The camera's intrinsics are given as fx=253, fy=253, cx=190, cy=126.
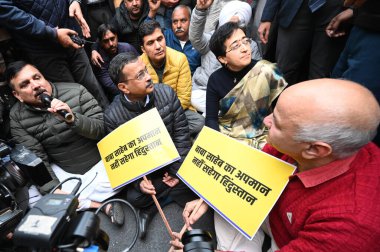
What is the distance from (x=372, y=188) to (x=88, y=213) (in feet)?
3.19

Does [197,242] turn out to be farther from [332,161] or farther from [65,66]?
[65,66]

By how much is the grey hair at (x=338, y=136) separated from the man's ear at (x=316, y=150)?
0.01 meters

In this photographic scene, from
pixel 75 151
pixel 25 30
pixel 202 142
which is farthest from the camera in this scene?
pixel 75 151

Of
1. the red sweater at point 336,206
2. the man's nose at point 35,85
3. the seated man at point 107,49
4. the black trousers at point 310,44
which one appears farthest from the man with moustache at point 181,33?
the red sweater at point 336,206

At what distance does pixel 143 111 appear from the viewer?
77.0 inches

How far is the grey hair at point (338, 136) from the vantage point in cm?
88

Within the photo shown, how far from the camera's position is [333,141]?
90cm

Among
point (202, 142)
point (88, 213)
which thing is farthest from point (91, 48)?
point (88, 213)

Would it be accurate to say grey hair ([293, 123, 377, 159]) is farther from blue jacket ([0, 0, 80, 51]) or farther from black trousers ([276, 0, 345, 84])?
blue jacket ([0, 0, 80, 51])

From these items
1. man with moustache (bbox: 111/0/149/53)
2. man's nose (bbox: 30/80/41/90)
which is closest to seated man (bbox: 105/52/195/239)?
man's nose (bbox: 30/80/41/90)

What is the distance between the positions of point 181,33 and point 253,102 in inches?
54.7

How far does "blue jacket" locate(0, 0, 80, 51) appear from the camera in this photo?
1.87 meters

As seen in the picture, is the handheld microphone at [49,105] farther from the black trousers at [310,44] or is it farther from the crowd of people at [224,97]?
the black trousers at [310,44]

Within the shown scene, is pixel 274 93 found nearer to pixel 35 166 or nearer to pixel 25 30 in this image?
pixel 35 166
